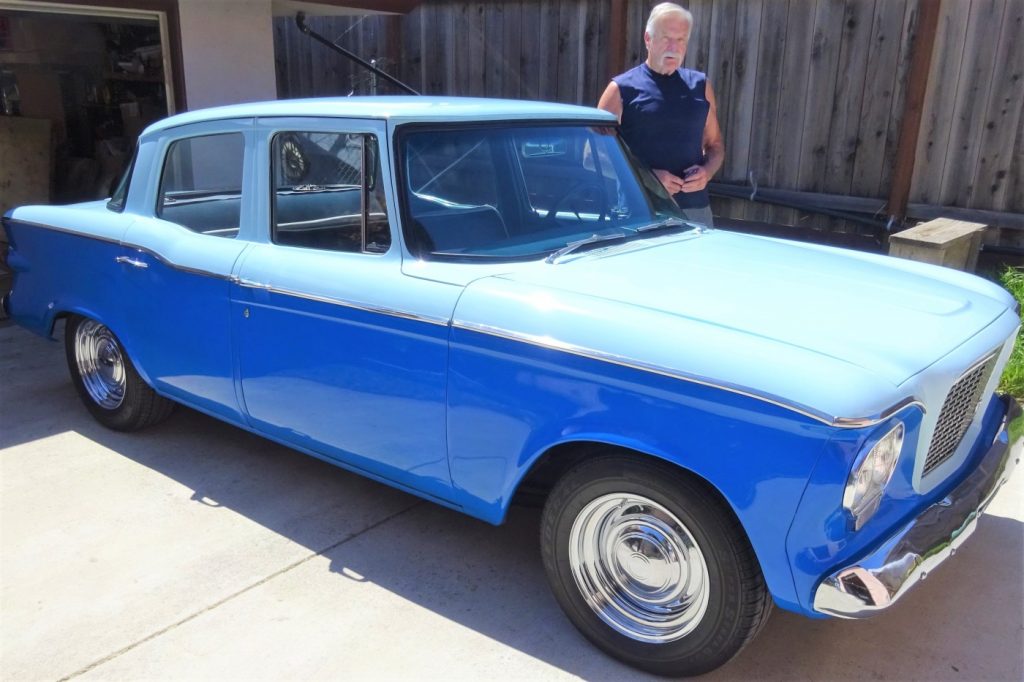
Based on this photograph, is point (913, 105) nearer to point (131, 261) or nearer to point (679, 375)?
point (679, 375)

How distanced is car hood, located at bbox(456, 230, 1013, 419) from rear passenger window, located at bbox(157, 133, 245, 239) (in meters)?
1.63

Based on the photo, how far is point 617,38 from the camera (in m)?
7.59

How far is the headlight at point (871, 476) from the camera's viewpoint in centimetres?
213

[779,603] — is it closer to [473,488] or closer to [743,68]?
[473,488]

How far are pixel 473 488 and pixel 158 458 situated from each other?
6.94 ft

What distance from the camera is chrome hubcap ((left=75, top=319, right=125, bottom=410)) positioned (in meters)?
4.39

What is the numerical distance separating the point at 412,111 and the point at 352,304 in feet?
2.43

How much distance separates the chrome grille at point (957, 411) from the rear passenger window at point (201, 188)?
2832 millimetres

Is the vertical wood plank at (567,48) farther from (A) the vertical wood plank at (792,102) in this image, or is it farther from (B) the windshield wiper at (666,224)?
(B) the windshield wiper at (666,224)

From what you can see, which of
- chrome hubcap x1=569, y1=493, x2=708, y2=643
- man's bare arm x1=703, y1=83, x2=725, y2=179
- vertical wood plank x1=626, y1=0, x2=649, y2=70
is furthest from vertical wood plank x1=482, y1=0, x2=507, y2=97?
chrome hubcap x1=569, y1=493, x2=708, y2=643

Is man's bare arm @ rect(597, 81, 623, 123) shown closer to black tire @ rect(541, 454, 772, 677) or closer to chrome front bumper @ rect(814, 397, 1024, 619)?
black tire @ rect(541, 454, 772, 677)

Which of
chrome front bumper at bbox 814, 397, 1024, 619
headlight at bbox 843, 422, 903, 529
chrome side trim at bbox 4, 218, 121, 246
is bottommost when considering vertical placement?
chrome front bumper at bbox 814, 397, 1024, 619

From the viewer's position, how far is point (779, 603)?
7.49ft

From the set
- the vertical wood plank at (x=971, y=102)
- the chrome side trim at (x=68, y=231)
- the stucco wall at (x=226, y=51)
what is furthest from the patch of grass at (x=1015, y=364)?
the stucco wall at (x=226, y=51)
